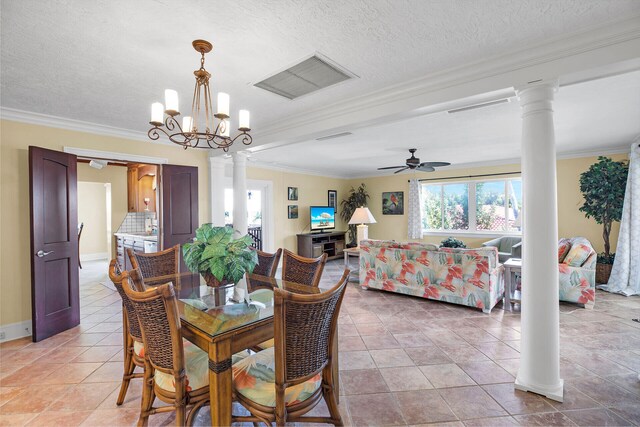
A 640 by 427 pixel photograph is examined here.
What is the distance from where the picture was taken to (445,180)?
713 cm

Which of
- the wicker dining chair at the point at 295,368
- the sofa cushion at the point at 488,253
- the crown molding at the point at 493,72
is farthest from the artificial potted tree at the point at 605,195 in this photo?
the wicker dining chair at the point at 295,368

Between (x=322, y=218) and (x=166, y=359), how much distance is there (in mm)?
6466

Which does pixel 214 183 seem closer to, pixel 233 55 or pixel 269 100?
pixel 269 100

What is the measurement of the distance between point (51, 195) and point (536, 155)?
4.65 metres

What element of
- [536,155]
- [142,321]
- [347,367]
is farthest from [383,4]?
[347,367]

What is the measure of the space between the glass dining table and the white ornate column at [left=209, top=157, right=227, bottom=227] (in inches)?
108

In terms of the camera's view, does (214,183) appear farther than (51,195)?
Yes

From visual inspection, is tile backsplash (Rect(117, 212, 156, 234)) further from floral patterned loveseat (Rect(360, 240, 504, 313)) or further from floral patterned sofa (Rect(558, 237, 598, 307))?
floral patterned sofa (Rect(558, 237, 598, 307))

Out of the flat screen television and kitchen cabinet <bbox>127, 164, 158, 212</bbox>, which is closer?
kitchen cabinet <bbox>127, 164, 158, 212</bbox>

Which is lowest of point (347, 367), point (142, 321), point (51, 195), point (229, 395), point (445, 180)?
point (347, 367)

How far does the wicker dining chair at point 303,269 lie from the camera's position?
90.1 inches

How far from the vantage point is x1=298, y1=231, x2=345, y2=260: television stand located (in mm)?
7223

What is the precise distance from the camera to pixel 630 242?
14.9ft

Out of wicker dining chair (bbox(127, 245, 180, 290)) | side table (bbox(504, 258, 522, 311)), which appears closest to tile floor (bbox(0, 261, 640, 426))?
side table (bbox(504, 258, 522, 311))
